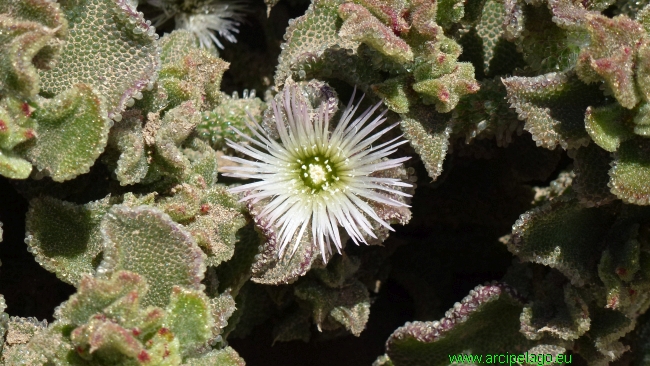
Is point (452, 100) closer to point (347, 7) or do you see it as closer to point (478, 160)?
point (347, 7)

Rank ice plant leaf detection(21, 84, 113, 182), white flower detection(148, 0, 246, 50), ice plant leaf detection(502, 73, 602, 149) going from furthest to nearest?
1. white flower detection(148, 0, 246, 50)
2. ice plant leaf detection(502, 73, 602, 149)
3. ice plant leaf detection(21, 84, 113, 182)

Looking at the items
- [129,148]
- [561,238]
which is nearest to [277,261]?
[129,148]

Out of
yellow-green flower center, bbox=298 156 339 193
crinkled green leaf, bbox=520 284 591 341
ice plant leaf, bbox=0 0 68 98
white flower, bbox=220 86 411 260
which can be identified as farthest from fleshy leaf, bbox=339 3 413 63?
crinkled green leaf, bbox=520 284 591 341

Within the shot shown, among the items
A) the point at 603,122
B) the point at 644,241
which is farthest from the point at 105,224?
the point at 644,241

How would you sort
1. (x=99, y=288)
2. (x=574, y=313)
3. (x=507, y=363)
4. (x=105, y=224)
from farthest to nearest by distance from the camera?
(x=507, y=363) → (x=574, y=313) → (x=105, y=224) → (x=99, y=288)

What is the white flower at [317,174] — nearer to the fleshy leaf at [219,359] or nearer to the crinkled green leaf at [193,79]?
the crinkled green leaf at [193,79]

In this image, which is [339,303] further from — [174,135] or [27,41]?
[27,41]

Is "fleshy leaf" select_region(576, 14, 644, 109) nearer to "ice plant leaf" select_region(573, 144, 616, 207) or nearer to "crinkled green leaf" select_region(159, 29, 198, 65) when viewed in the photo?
"ice plant leaf" select_region(573, 144, 616, 207)
